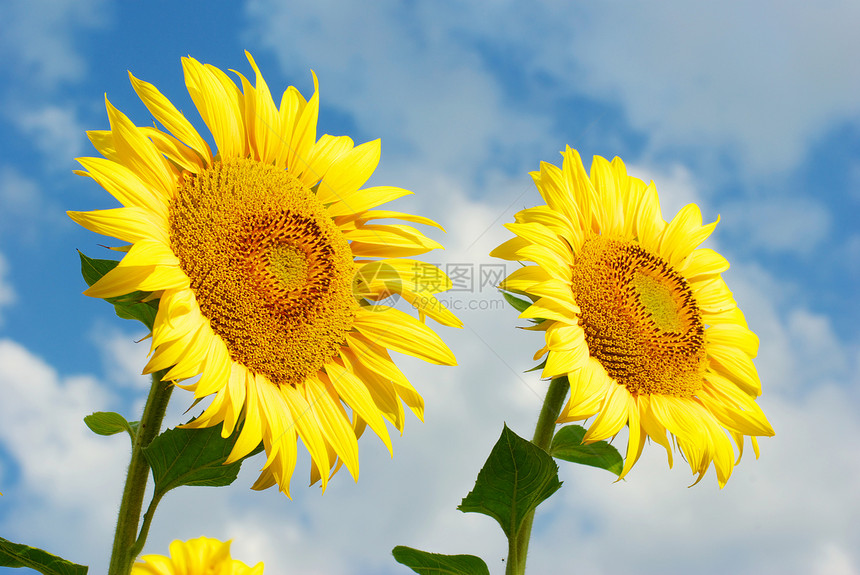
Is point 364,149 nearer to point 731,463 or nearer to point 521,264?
point 521,264

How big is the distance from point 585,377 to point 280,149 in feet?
5.86

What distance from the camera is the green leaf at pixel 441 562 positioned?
11.2 feet

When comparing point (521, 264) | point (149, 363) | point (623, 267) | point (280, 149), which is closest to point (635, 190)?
point (623, 267)

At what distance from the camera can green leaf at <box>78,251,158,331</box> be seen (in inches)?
105

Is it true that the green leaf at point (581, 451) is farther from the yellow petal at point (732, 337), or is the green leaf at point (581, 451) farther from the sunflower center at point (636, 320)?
the yellow petal at point (732, 337)

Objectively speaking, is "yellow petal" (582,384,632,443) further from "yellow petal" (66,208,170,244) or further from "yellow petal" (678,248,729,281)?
"yellow petal" (66,208,170,244)

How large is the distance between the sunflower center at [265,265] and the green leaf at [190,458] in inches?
13.9

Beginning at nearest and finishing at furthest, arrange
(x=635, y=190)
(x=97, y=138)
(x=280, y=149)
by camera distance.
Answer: (x=97, y=138)
(x=280, y=149)
(x=635, y=190)

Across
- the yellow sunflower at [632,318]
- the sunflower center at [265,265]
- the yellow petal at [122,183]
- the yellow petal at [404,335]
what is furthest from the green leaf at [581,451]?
the yellow petal at [122,183]

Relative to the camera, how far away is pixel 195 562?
3691 mm

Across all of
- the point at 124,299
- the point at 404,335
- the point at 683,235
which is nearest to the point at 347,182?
the point at 404,335

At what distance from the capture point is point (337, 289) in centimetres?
333

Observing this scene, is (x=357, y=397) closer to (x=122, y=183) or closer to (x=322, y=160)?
(x=322, y=160)

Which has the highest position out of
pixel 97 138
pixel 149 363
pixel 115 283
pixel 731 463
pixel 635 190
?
pixel 635 190
